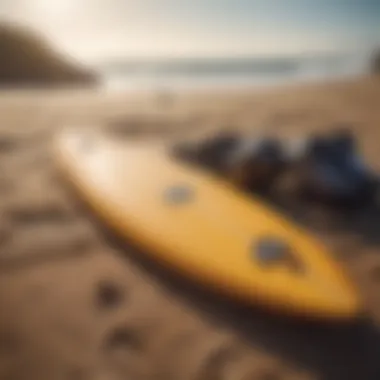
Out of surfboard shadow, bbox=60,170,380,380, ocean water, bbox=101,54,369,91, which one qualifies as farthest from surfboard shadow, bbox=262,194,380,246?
ocean water, bbox=101,54,369,91

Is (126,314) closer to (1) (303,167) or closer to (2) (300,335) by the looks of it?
(2) (300,335)

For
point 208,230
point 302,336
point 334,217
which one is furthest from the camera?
point 334,217

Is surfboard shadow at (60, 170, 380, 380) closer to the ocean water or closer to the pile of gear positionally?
the pile of gear

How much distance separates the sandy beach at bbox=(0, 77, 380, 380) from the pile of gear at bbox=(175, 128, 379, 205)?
0.04 meters

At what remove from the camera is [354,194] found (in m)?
1.11

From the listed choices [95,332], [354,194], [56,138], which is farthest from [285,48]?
[95,332]

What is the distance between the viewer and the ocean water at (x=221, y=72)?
8.16ft

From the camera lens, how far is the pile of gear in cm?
112

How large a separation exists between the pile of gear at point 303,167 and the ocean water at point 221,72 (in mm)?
1154

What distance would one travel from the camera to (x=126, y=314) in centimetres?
81

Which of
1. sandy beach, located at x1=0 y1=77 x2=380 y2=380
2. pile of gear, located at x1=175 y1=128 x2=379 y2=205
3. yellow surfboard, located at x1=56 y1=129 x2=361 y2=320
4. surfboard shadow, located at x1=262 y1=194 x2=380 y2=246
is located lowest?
sandy beach, located at x1=0 y1=77 x2=380 y2=380

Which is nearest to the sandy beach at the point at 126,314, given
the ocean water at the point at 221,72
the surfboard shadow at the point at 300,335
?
the surfboard shadow at the point at 300,335

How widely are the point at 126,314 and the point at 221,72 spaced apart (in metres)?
1.94

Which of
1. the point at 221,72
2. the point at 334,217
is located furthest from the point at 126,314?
the point at 221,72
